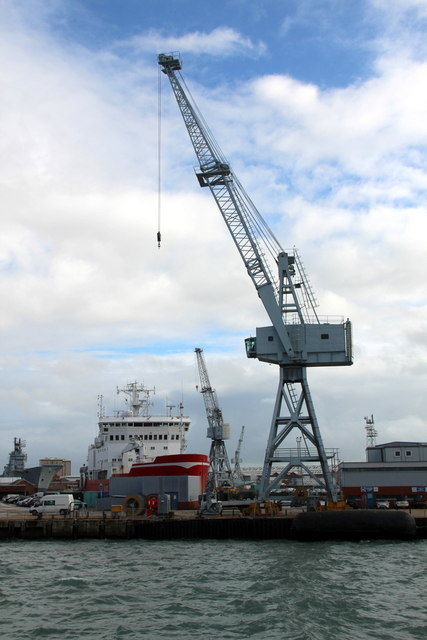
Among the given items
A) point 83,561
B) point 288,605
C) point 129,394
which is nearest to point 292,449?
point 83,561

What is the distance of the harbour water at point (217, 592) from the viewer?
837 inches

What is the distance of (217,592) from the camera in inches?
1034

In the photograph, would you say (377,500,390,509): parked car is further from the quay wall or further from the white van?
the white van

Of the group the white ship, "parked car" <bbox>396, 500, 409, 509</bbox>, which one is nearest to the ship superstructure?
the white ship

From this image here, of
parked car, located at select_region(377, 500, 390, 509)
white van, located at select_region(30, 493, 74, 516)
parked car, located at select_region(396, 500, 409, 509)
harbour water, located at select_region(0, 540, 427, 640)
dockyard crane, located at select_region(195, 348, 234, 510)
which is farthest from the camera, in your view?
dockyard crane, located at select_region(195, 348, 234, 510)

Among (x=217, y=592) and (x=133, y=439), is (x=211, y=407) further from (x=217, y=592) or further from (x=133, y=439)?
(x=217, y=592)

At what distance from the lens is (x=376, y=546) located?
3775 cm

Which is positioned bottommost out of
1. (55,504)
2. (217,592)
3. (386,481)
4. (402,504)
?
(217,592)

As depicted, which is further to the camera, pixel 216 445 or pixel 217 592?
pixel 216 445

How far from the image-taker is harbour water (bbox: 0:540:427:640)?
2127cm

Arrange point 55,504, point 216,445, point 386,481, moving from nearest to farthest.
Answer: point 55,504, point 386,481, point 216,445

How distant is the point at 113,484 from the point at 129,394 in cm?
2595

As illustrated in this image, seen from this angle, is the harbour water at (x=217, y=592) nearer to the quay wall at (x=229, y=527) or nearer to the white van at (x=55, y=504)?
the quay wall at (x=229, y=527)

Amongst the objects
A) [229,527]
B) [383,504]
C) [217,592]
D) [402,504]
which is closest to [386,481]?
[402,504]
